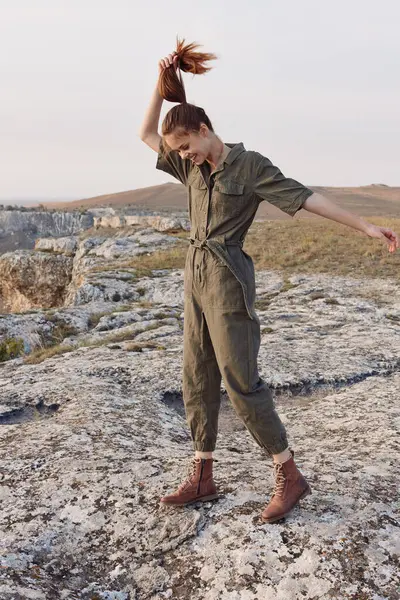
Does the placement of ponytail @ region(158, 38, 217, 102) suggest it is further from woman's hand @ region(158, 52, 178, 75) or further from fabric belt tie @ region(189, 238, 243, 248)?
fabric belt tie @ region(189, 238, 243, 248)

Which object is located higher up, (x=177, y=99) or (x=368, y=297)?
(x=177, y=99)

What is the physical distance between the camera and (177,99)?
306 cm

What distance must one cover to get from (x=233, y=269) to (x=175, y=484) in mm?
1518

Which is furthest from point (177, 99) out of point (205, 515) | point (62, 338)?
point (62, 338)

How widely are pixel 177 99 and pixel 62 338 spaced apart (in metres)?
6.55

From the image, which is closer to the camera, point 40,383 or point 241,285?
point 241,285

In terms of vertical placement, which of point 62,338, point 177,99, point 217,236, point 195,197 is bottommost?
point 62,338

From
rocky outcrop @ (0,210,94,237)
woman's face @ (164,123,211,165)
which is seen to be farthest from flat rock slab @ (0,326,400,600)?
rocky outcrop @ (0,210,94,237)

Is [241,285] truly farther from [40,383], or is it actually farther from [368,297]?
[368,297]

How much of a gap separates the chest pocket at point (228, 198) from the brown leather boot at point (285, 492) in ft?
4.86

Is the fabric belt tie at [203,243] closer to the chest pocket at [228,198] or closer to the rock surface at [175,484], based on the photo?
the chest pocket at [228,198]

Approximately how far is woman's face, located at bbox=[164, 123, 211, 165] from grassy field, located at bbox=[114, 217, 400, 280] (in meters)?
10.2

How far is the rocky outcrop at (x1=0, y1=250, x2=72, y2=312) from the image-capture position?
61.4ft

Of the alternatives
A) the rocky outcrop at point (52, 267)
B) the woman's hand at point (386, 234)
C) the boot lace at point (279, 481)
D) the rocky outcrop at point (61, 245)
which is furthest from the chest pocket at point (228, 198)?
the rocky outcrop at point (61, 245)
